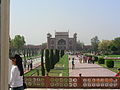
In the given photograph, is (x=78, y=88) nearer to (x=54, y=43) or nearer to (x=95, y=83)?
(x=95, y=83)

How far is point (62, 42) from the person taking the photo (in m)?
82.1

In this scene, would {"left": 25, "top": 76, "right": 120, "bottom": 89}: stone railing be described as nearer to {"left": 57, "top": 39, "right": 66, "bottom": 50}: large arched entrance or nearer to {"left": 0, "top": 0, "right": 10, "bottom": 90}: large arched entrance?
{"left": 0, "top": 0, "right": 10, "bottom": 90}: large arched entrance

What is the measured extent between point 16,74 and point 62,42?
7945 cm

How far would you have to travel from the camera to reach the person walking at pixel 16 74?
2.69m

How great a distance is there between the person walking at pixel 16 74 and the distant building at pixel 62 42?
76546mm

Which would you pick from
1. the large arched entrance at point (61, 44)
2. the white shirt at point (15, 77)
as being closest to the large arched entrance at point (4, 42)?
the white shirt at point (15, 77)

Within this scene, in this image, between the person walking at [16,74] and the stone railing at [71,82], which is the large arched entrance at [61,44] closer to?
the stone railing at [71,82]

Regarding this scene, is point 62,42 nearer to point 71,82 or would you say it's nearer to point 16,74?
point 71,82

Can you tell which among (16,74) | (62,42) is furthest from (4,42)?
(62,42)

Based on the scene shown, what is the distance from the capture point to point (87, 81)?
6434 mm

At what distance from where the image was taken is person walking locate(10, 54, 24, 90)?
8.83 ft

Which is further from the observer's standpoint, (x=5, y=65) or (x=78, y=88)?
(x=78, y=88)

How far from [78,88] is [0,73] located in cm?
524

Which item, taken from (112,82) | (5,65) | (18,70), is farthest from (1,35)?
(112,82)
